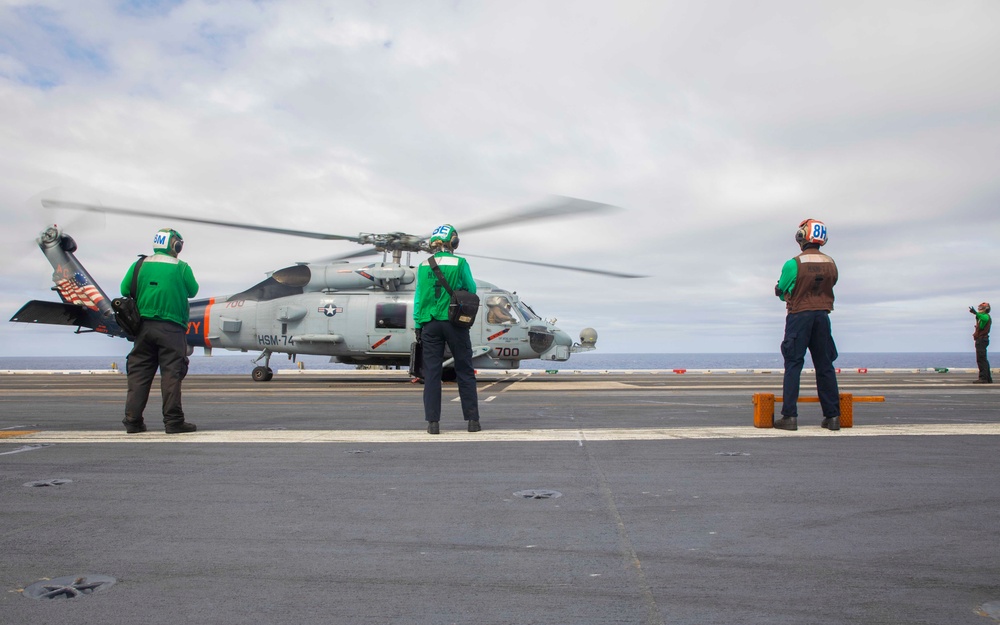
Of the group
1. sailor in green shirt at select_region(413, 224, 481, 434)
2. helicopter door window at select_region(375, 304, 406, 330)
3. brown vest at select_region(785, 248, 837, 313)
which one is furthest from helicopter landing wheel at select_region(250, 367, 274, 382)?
brown vest at select_region(785, 248, 837, 313)

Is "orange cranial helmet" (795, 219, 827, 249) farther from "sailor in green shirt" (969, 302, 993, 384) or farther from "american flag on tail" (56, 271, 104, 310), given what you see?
"american flag on tail" (56, 271, 104, 310)

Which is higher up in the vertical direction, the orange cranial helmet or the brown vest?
the orange cranial helmet

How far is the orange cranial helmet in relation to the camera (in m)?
6.16

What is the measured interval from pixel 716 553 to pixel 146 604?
1.80 m

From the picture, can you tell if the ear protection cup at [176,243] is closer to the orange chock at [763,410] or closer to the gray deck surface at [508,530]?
the gray deck surface at [508,530]

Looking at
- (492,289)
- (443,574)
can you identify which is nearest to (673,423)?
(443,574)

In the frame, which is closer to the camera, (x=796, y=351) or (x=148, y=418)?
(x=796, y=351)

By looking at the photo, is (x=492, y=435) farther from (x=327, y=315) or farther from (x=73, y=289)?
(x=73, y=289)

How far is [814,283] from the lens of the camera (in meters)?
6.07

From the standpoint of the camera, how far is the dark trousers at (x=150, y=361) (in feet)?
19.4

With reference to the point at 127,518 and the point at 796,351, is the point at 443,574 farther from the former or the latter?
the point at 796,351

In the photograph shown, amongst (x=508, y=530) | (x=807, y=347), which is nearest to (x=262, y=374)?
(x=807, y=347)

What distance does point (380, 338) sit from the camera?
19.8 m

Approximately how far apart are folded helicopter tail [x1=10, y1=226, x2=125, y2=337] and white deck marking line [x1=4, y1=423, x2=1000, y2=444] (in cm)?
1707
